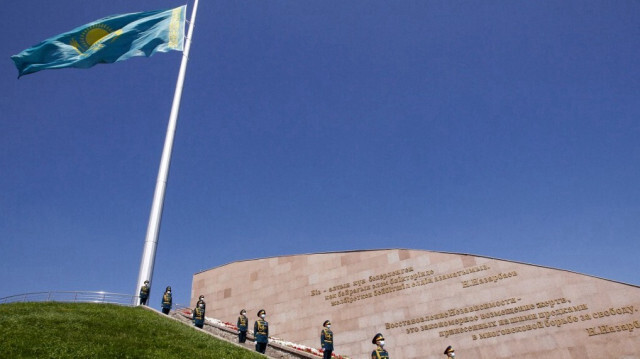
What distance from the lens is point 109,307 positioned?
16.6 m

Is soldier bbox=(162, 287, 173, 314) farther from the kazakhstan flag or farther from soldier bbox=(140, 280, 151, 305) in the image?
the kazakhstan flag

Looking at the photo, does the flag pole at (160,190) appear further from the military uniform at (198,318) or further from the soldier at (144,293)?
the military uniform at (198,318)

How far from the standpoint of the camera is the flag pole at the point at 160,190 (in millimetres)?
18500

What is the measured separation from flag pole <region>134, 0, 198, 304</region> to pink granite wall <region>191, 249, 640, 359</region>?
26.0 ft

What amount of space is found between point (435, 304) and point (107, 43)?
18.3 metres

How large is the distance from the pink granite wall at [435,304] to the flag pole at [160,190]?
7928 millimetres

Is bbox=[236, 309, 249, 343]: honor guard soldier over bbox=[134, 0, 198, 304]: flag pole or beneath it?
beneath

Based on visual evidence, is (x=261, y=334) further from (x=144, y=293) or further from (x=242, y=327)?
(x=144, y=293)

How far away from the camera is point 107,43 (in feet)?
70.4

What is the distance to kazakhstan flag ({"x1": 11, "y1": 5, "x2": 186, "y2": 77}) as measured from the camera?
819 inches

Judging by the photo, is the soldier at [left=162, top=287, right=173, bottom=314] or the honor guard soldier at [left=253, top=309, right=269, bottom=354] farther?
the soldier at [left=162, top=287, right=173, bottom=314]

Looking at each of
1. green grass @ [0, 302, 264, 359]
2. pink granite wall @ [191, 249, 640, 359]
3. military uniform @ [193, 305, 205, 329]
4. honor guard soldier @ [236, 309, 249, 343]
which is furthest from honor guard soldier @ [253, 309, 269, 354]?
pink granite wall @ [191, 249, 640, 359]

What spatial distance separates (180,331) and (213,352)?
257 centimetres

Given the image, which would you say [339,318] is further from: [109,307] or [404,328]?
[109,307]
